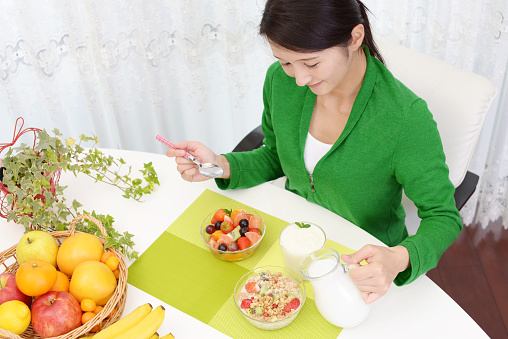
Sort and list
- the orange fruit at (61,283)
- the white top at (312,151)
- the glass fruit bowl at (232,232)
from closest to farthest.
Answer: the orange fruit at (61,283) → the glass fruit bowl at (232,232) → the white top at (312,151)

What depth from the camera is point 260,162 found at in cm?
155

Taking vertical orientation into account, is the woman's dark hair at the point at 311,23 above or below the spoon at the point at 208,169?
above

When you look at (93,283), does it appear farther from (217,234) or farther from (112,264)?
(217,234)

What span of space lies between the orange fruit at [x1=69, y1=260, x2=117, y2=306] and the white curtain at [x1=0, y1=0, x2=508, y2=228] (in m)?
1.24

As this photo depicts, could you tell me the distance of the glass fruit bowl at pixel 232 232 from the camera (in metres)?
1.24

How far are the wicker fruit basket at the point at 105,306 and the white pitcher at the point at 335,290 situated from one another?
0.39 meters

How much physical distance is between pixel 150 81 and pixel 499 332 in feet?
5.52

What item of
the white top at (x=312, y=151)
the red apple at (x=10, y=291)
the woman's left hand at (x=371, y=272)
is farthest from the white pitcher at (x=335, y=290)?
the red apple at (x=10, y=291)

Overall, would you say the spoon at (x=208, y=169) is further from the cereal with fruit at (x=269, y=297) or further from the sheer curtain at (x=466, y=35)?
the sheer curtain at (x=466, y=35)

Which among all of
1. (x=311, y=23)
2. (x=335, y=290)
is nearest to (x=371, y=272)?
(x=335, y=290)

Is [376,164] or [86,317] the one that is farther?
[376,164]

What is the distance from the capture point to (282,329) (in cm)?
111

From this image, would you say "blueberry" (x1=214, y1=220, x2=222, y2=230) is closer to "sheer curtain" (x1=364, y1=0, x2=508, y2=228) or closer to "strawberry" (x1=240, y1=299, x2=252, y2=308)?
"strawberry" (x1=240, y1=299, x2=252, y2=308)

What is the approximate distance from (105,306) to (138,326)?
78 mm
